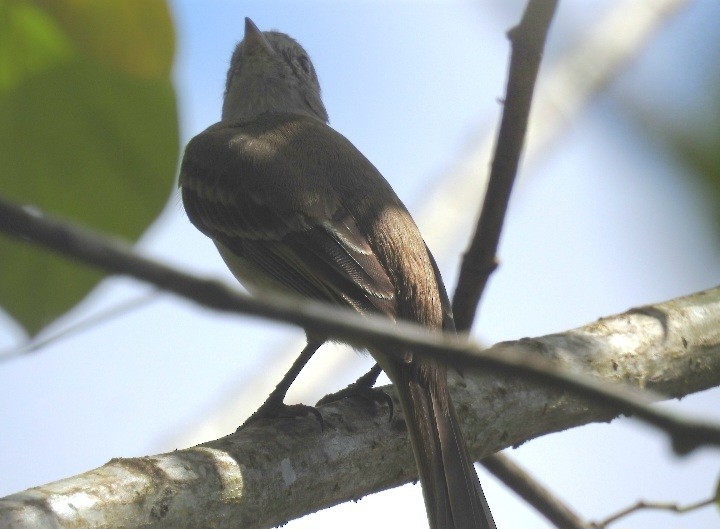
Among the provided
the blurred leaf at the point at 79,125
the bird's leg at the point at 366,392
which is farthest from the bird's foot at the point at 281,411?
the blurred leaf at the point at 79,125

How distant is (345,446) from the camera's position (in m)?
3.24

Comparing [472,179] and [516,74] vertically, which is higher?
[472,179]

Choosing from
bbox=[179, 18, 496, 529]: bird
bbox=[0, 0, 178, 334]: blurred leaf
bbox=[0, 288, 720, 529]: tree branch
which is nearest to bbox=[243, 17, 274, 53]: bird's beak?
bbox=[179, 18, 496, 529]: bird

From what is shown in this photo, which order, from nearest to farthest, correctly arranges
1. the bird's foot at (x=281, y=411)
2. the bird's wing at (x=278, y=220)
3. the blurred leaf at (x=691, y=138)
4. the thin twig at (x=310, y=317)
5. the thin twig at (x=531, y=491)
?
the thin twig at (x=310, y=317) → the blurred leaf at (x=691, y=138) → the bird's foot at (x=281, y=411) → the bird's wing at (x=278, y=220) → the thin twig at (x=531, y=491)

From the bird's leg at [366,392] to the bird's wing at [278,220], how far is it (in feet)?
1.06

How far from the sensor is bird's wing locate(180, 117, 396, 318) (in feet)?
12.3

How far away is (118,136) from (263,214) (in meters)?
1.92

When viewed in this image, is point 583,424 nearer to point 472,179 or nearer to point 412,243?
point 412,243

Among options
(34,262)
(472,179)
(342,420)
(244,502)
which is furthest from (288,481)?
(472,179)

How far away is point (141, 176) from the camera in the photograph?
7.90 feet

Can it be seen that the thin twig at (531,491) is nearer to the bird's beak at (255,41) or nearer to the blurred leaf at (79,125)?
the blurred leaf at (79,125)

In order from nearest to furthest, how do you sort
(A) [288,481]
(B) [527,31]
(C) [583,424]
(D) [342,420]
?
(B) [527,31] < (A) [288,481] < (D) [342,420] < (C) [583,424]

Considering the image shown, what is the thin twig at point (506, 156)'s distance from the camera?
2732 mm

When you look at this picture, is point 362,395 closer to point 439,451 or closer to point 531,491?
point 439,451
